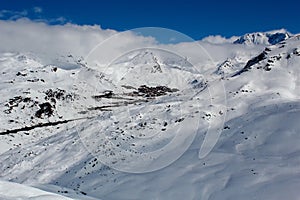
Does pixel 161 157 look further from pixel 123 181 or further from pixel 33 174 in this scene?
pixel 33 174

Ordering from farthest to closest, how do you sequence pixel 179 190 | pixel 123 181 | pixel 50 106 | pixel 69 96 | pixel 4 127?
pixel 69 96 < pixel 50 106 < pixel 4 127 < pixel 123 181 < pixel 179 190

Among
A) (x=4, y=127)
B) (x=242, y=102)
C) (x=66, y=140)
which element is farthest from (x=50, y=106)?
(x=242, y=102)

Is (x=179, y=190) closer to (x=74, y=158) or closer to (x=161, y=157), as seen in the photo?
(x=161, y=157)

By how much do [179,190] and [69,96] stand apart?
124794 mm

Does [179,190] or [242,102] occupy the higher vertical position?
[242,102]

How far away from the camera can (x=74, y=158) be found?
39594 millimetres

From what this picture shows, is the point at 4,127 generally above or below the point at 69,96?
below

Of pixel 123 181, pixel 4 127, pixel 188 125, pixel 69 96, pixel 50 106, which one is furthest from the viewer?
pixel 69 96

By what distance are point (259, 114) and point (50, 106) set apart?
103271 millimetres

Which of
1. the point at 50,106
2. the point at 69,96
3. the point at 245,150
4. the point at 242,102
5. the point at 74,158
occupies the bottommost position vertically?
the point at 245,150

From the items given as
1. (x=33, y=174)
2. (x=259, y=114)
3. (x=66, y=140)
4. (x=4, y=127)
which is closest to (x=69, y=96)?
(x=4, y=127)

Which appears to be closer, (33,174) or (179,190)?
(179,190)

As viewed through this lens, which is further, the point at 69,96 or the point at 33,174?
the point at 69,96

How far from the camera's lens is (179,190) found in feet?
71.9
